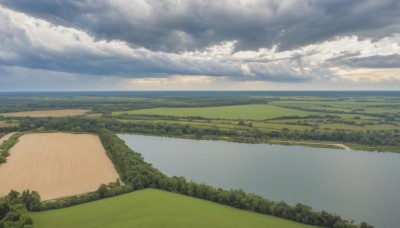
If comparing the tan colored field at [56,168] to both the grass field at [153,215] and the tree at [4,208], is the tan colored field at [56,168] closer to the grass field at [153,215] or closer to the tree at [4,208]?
the grass field at [153,215]

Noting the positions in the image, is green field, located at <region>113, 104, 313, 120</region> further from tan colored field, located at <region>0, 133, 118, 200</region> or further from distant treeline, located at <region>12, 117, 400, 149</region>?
tan colored field, located at <region>0, 133, 118, 200</region>

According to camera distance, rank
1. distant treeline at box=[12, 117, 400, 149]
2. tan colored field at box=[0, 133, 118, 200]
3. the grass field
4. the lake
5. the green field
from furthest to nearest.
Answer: the green field < distant treeline at box=[12, 117, 400, 149] < tan colored field at box=[0, 133, 118, 200] < the lake < the grass field

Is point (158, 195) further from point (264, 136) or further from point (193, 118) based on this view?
point (193, 118)

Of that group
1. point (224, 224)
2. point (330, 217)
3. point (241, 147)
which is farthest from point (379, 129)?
point (224, 224)

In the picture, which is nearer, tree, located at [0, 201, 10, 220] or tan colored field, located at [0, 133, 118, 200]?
tree, located at [0, 201, 10, 220]

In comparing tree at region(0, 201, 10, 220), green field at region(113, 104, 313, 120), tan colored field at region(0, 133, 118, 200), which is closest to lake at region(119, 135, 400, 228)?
tan colored field at region(0, 133, 118, 200)

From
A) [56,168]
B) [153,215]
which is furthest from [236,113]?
[153,215]
